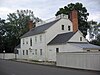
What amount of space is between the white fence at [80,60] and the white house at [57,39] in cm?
705

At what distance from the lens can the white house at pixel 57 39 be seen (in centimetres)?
4153

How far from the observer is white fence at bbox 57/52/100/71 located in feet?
77.6

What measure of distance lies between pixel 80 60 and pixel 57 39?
1946cm

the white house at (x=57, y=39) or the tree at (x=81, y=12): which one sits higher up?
the tree at (x=81, y=12)

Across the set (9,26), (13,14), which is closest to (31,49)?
(9,26)

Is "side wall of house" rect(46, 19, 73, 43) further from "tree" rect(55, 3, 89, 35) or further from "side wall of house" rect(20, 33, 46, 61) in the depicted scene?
"tree" rect(55, 3, 89, 35)

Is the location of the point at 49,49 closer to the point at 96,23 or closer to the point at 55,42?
the point at 55,42

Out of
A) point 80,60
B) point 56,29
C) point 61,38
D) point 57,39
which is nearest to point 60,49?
point 61,38

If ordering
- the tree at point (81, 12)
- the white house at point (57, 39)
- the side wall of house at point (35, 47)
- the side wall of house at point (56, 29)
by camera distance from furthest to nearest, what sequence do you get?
the tree at point (81, 12) → the side wall of house at point (35, 47) → the side wall of house at point (56, 29) → the white house at point (57, 39)

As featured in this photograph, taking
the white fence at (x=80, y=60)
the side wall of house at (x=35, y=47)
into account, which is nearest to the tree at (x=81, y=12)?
the side wall of house at (x=35, y=47)

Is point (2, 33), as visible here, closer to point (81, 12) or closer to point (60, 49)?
point (81, 12)

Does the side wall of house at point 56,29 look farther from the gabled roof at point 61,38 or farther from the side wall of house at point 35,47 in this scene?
the side wall of house at point 35,47

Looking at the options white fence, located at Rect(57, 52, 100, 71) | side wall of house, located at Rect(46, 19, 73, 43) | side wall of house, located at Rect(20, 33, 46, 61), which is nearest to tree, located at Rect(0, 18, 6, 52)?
side wall of house, located at Rect(20, 33, 46, 61)

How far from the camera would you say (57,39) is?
1797 inches
